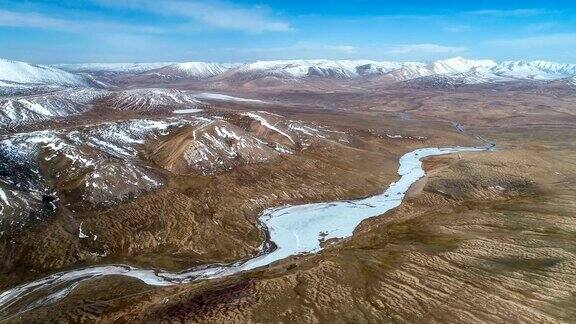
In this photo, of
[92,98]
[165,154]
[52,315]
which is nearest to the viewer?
[52,315]

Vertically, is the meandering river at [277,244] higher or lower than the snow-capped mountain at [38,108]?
lower

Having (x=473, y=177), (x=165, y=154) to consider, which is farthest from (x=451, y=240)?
(x=165, y=154)

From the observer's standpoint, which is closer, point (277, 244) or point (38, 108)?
point (277, 244)

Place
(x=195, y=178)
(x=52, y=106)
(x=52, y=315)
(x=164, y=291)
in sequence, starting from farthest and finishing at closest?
(x=52, y=106) → (x=195, y=178) → (x=164, y=291) → (x=52, y=315)

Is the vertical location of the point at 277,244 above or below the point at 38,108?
below

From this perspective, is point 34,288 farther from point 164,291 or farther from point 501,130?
point 501,130

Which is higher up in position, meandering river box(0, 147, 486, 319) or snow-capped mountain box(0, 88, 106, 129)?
snow-capped mountain box(0, 88, 106, 129)

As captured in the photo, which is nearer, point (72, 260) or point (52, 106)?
point (72, 260)

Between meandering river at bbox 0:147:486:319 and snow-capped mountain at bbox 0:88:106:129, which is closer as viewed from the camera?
meandering river at bbox 0:147:486:319
